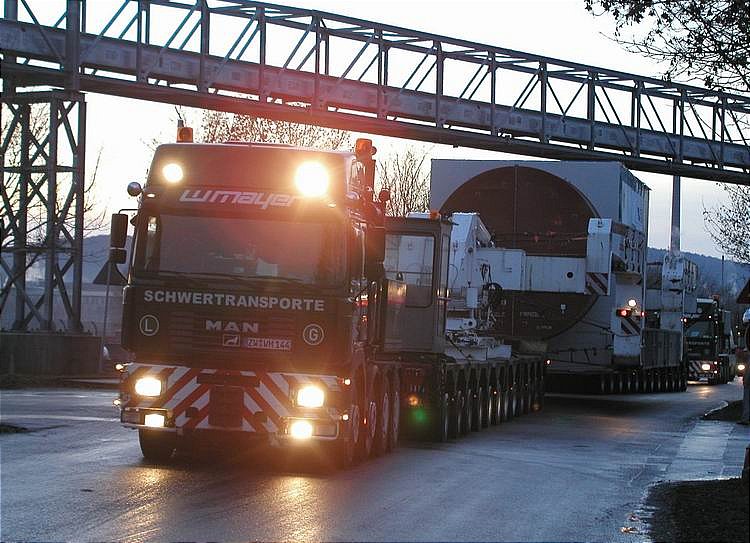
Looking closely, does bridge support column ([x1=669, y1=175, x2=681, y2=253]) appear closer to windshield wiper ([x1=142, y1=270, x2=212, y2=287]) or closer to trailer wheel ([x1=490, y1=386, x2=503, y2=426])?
trailer wheel ([x1=490, y1=386, x2=503, y2=426])

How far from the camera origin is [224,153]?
14859 millimetres

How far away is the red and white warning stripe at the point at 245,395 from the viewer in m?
14.4

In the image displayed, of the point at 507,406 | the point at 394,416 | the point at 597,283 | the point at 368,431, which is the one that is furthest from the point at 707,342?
the point at 368,431

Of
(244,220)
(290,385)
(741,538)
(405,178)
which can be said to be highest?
(405,178)

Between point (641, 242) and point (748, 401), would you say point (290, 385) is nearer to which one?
point (748, 401)

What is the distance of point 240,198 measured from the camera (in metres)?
14.6

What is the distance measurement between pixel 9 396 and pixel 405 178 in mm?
39602

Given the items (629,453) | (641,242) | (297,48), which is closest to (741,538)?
(629,453)

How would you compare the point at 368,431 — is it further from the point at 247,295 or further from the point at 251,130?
the point at 251,130

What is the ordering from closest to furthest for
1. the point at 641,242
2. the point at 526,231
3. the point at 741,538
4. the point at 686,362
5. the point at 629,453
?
the point at 741,538
the point at 629,453
the point at 526,231
the point at 641,242
the point at 686,362

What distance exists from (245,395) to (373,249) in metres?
2.16

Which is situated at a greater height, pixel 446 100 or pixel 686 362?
pixel 446 100

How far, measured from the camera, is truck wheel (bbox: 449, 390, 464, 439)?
2125 centimetres

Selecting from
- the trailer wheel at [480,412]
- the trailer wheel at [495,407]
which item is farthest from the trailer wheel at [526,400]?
the trailer wheel at [480,412]
